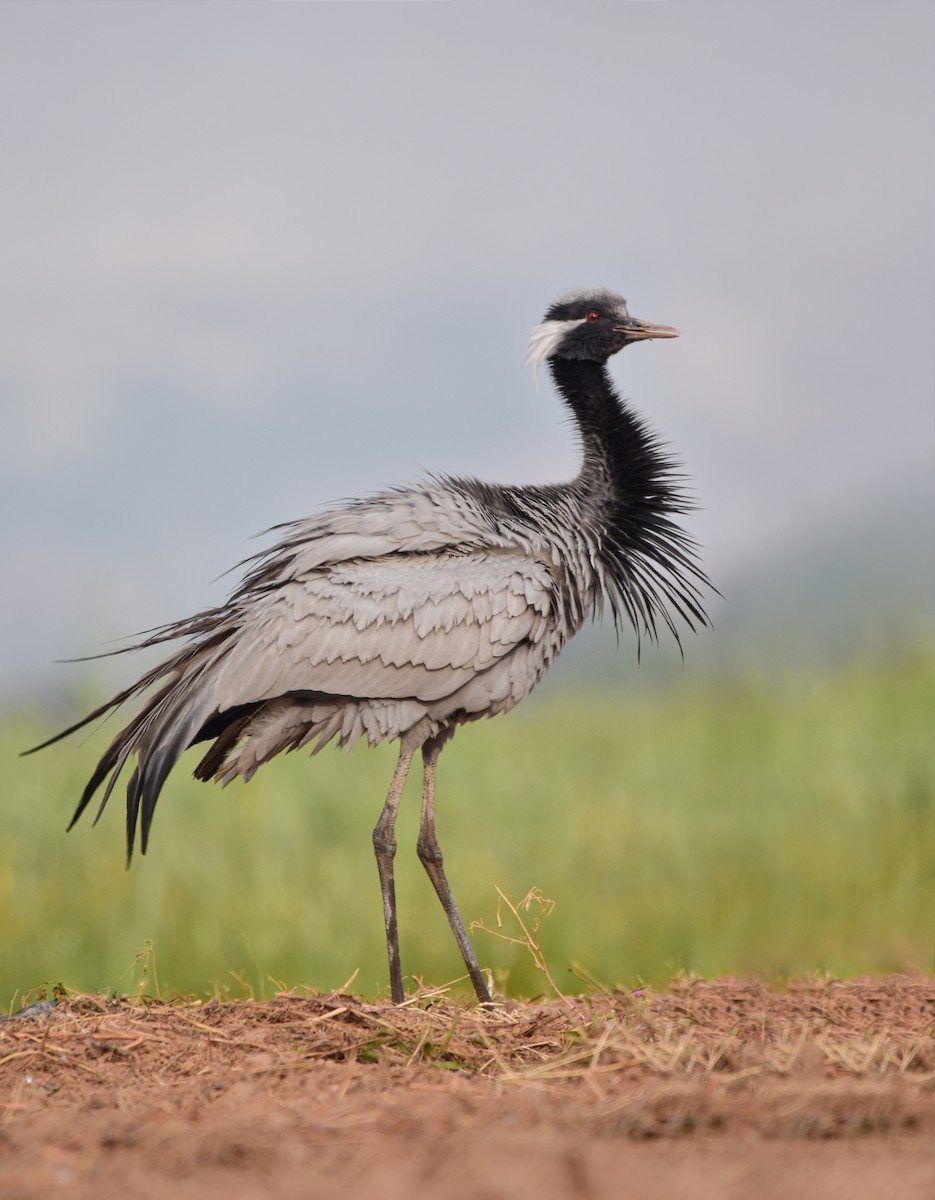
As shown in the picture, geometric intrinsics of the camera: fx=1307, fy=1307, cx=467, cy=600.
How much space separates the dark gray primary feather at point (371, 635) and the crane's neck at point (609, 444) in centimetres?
45

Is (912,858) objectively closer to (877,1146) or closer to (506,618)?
(506,618)

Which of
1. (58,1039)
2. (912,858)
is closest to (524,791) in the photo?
(912,858)

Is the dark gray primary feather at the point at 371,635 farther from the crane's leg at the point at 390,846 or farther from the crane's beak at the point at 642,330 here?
the crane's beak at the point at 642,330

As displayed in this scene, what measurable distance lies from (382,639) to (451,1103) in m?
2.70

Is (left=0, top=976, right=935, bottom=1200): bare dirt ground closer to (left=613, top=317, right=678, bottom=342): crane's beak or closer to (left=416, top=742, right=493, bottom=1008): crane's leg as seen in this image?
(left=416, top=742, right=493, bottom=1008): crane's leg

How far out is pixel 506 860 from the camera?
9.32 meters

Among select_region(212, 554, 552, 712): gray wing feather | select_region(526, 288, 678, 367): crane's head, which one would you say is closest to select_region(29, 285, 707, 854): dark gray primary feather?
select_region(212, 554, 552, 712): gray wing feather

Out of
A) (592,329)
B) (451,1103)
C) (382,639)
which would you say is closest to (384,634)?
(382,639)

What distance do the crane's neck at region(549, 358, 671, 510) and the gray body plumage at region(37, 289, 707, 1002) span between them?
1.27ft

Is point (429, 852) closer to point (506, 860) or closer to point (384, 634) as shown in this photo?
point (384, 634)

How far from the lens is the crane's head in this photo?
22.9 feet

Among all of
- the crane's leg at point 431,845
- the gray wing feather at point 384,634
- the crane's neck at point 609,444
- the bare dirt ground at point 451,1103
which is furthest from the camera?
the crane's neck at point 609,444

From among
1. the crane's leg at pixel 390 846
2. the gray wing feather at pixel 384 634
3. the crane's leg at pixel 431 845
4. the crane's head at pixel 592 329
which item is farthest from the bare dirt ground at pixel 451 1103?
the crane's head at pixel 592 329

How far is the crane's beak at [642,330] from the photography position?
695cm
